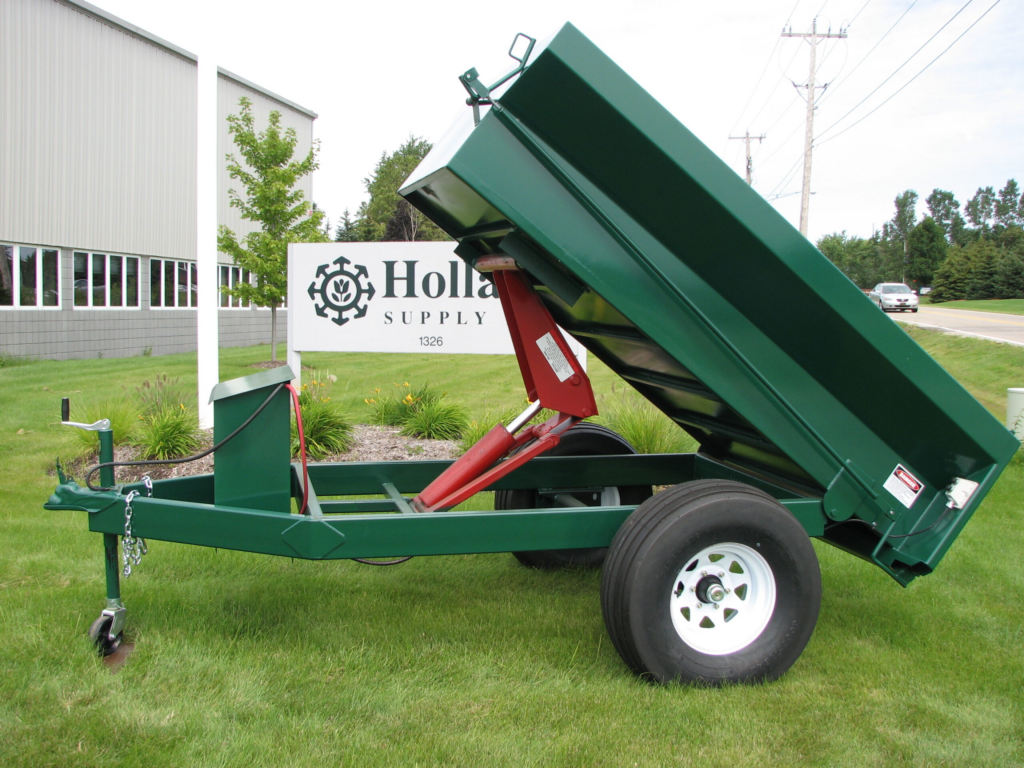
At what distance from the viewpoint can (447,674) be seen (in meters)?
3.45

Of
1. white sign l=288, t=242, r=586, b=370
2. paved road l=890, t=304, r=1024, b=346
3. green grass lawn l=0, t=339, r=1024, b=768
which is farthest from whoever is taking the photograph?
paved road l=890, t=304, r=1024, b=346

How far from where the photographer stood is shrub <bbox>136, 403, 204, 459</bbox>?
290 inches

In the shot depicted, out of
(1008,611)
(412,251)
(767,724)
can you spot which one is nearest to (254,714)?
(767,724)

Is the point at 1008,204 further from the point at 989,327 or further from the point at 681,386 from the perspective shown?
the point at 681,386

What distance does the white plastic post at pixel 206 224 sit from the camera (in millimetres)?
7859

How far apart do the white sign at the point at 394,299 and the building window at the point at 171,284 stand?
51.1 ft

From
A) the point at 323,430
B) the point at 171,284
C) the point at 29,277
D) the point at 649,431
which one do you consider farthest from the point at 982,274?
the point at 323,430

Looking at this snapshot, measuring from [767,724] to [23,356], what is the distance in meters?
18.8

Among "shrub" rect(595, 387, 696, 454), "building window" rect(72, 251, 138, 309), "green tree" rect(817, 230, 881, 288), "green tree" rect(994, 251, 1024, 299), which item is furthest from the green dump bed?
"green tree" rect(817, 230, 881, 288)

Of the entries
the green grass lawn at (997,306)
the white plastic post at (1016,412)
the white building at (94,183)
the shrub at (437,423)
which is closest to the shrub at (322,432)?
the shrub at (437,423)

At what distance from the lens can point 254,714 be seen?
9.94 ft

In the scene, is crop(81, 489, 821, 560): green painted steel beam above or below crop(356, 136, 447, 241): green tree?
below

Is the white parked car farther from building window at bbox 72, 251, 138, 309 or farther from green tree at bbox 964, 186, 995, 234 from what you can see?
green tree at bbox 964, 186, 995, 234

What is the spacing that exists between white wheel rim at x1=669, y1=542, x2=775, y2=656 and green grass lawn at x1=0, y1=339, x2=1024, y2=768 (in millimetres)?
221
